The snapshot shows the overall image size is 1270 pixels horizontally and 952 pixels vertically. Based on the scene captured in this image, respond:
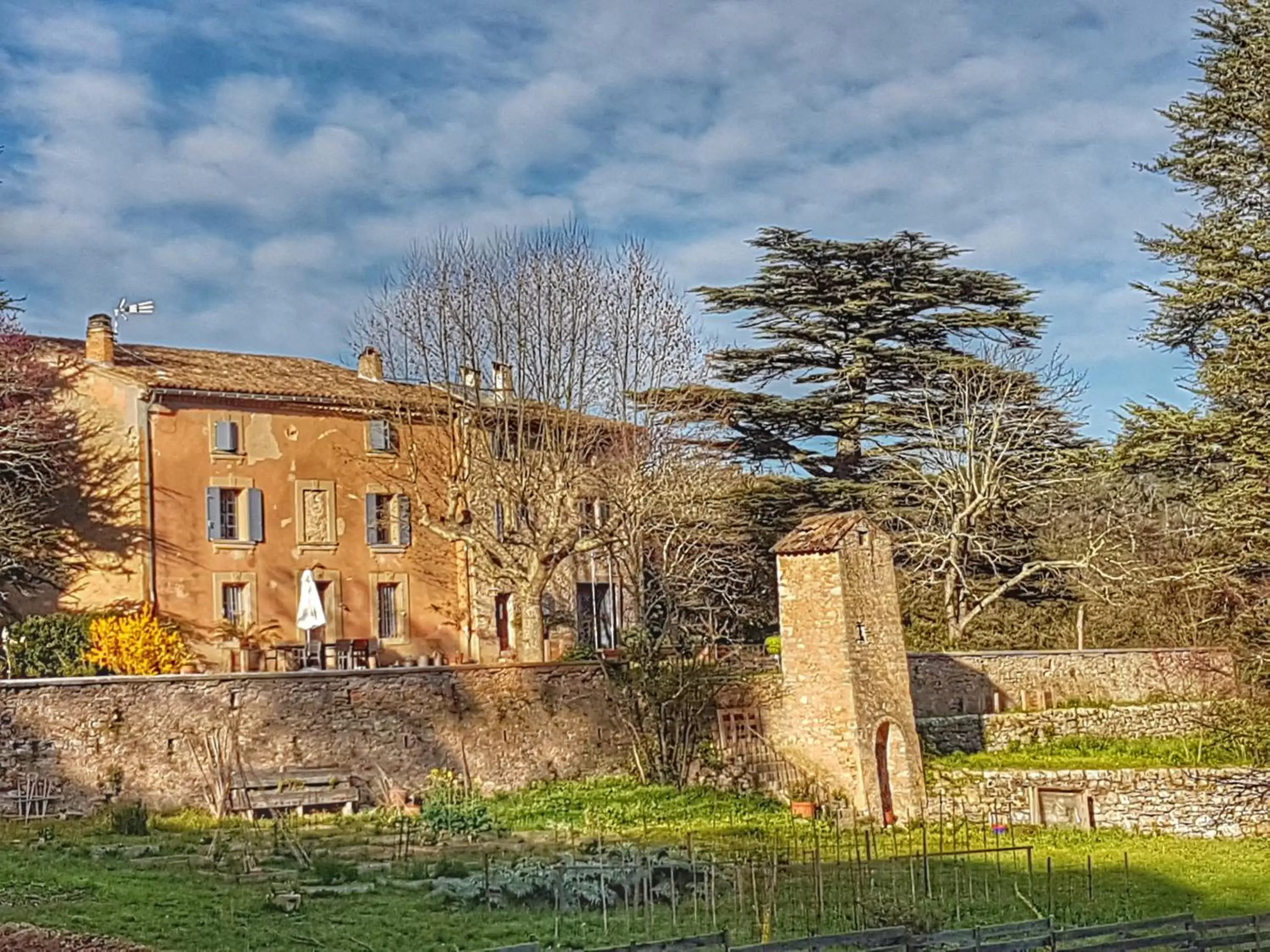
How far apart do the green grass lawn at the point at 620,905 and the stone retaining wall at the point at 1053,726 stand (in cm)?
401

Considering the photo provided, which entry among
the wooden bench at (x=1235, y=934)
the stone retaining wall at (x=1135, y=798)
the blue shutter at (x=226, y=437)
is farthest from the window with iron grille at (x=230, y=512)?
the wooden bench at (x=1235, y=934)

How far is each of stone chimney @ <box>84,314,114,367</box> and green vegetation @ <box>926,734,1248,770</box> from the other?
18.8 meters

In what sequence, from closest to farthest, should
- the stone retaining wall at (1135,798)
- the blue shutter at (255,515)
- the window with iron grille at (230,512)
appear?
1. the stone retaining wall at (1135,798)
2. the window with iron grille at (230,512)
3. the blue shutter at (255,515)

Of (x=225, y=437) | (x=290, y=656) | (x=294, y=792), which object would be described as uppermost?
(x=225, y=437)

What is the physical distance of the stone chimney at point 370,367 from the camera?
3422 cm

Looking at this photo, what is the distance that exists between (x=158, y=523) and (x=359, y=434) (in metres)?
5.11

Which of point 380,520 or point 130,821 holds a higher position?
point 380,520

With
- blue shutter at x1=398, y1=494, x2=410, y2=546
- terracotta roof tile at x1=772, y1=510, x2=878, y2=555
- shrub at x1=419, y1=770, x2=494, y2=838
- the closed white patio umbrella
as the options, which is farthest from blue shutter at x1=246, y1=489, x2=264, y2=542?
terracotta roof tile at x1=772, y1=510, x2=878, y2=555

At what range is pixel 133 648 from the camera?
26062 mm

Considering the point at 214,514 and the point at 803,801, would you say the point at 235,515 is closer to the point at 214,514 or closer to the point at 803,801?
the point at 214,514

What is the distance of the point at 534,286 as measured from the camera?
28672 mm

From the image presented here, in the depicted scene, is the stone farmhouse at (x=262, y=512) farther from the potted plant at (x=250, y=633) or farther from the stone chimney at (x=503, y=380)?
the stone chimney at (x=503, y=380)

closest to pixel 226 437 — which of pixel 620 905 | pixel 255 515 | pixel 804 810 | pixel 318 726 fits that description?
pixel 255 515

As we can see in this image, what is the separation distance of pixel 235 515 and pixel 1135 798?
19.0 m
